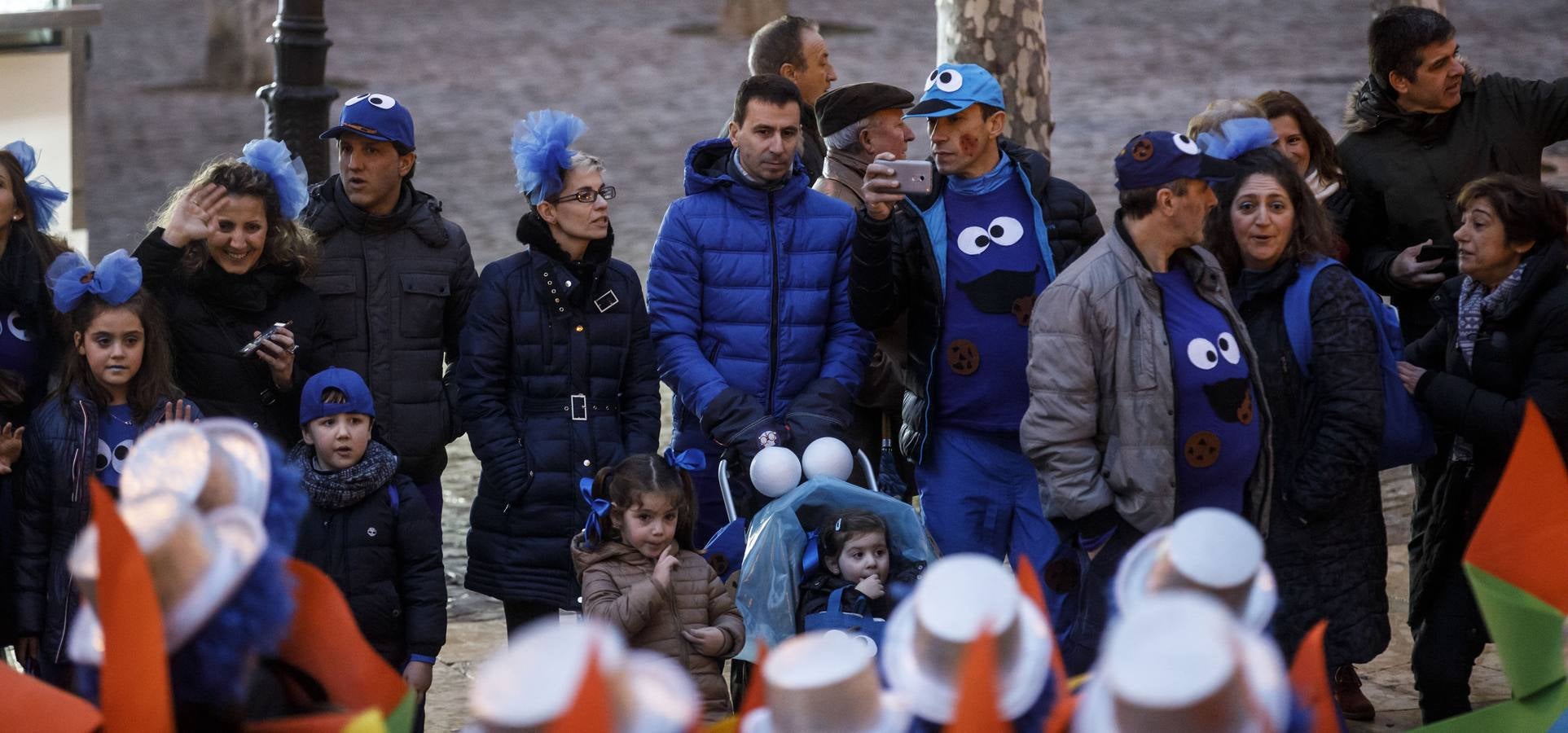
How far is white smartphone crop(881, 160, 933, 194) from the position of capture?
515cm

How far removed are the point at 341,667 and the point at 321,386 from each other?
2.12 m

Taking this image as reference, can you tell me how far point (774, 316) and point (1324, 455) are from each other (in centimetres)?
155

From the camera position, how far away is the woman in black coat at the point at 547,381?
5355mm

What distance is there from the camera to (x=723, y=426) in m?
5.32

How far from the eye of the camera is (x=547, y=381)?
5.41 m

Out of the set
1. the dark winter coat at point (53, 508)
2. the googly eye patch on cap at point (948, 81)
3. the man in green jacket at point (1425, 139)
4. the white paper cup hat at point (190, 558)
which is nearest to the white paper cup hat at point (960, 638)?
the white paper cup hat at point (190, 558)

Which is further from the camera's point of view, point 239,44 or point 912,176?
point 239,44

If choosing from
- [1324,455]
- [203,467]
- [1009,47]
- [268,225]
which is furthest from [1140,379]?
[1009,47]

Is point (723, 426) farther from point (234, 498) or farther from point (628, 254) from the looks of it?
point (628, 254)

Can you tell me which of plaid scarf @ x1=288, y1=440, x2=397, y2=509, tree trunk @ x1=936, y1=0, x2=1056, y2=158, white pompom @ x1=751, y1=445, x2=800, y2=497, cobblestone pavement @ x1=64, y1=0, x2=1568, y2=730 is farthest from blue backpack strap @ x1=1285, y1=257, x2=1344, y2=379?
cobblestone pavement @ x1=64, y1=0, x2=1568, y2=730

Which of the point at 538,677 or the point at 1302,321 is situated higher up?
the point at 1302,321

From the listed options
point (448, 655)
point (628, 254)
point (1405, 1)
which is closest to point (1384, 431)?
point (448, 655)

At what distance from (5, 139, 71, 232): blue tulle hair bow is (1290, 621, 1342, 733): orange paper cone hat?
385cm

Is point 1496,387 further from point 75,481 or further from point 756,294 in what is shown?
point 75,481
